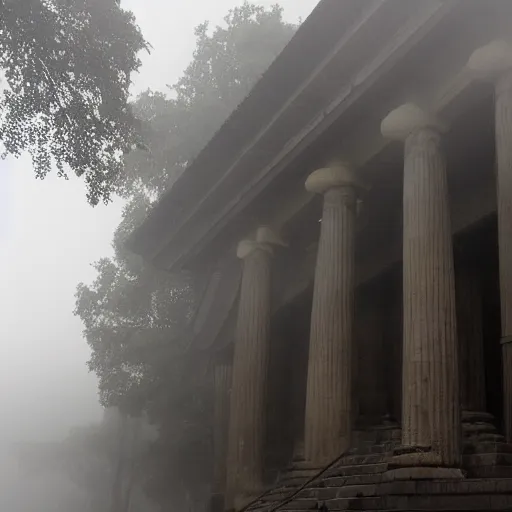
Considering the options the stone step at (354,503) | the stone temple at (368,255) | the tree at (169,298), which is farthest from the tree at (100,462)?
the stone step at (354,503)

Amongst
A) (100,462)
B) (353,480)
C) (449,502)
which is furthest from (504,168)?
(100,462)

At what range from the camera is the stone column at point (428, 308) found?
8.12 m

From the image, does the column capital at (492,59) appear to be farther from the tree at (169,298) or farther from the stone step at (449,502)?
the tree at (169,298)

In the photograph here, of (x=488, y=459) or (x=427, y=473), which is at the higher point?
(x=488, y=459)

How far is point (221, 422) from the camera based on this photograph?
16.5m

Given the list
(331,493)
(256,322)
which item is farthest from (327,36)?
(331,493)

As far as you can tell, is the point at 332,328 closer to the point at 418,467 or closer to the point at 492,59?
the point at 418,467

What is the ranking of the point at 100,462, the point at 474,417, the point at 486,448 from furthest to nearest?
the point at 100,462 < the point at 474,417 < the point at 486,448

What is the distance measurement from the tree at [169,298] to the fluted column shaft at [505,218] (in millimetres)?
11709

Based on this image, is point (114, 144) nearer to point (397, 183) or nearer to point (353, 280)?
point (353, 280)

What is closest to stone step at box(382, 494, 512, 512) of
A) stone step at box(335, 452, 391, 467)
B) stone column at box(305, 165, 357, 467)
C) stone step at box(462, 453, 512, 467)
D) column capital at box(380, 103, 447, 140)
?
stone step at box(462, 453, 512, 467)

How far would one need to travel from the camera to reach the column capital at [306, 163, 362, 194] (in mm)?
11578

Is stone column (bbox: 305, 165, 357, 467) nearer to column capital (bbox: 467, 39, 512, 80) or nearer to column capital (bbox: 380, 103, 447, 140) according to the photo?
column capital (bbox: 380, 103, 447, 140)

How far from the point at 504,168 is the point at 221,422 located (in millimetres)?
10202
